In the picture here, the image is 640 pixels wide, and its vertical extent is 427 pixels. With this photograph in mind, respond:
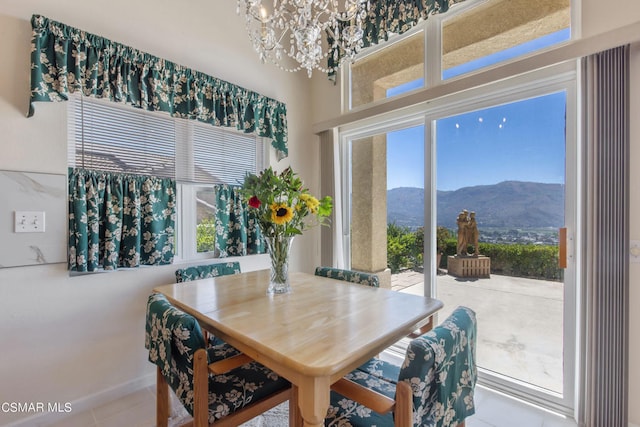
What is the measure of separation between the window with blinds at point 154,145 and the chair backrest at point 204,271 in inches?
29.1

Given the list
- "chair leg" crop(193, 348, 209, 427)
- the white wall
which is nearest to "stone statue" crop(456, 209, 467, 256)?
"chair leg" crop(193, 348, 209, 427)

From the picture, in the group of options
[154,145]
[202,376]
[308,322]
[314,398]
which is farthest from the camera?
[154,145]

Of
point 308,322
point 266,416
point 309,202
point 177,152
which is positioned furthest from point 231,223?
point 308,322

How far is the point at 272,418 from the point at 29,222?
1.86 metres

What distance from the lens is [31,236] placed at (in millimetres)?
1695

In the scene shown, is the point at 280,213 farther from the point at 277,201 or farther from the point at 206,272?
the point at 206,272

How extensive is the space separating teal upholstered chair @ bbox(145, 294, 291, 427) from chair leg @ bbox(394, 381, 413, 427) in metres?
0.65

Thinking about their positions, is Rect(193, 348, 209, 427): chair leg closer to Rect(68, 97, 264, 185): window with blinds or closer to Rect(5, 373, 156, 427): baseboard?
Rect(5, 373, 156, 427): baseboard

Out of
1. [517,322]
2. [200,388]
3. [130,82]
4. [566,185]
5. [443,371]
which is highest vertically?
[130,82]

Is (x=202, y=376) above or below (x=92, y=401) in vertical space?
above

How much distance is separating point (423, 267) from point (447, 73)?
162 cm

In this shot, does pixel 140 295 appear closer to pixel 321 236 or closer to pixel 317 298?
pixel 317 298

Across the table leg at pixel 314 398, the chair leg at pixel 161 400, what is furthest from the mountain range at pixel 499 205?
the chair leg at pixel 161 400

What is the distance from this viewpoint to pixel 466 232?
230 centimetres
